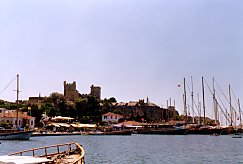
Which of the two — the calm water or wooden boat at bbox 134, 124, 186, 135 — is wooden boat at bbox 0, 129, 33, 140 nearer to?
the calm water

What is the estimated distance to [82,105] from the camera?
501 ft

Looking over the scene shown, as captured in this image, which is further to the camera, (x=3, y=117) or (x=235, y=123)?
(x=235, y=123)

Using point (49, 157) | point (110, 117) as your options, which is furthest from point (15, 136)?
point (110, 117)

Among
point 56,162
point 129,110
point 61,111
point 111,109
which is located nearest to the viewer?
point 56,162

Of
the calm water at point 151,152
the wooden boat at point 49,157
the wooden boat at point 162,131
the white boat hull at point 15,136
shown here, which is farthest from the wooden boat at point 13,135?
the wooden boat at point 162,131

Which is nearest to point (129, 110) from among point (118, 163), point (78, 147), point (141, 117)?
point (141, 117)

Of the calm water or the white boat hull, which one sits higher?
the white boat hull

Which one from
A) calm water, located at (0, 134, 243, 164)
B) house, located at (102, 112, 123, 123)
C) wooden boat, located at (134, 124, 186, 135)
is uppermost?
house, located at (102, 112, 123, 123)

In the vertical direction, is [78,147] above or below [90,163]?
above

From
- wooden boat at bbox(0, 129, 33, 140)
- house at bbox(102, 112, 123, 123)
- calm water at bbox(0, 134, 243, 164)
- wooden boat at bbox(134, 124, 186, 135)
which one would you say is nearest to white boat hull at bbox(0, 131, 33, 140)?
wooden boat at bbox(0, 129, 33, 140)

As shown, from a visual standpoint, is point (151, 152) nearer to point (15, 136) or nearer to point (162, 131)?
point (15, 136)

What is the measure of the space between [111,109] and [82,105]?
1191 inches

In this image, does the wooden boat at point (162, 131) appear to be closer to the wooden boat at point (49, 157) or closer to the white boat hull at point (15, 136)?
the white boat hull at point (15, 136)

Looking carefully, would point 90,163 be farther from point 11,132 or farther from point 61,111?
point 61,111
